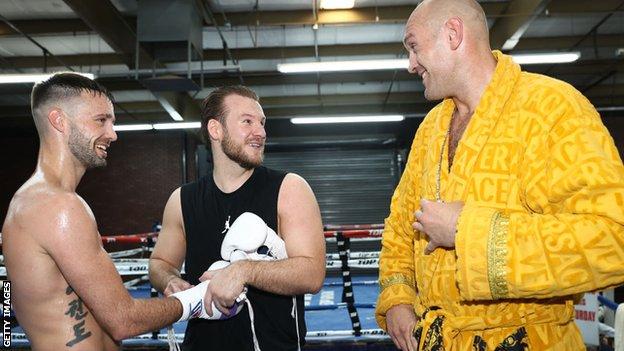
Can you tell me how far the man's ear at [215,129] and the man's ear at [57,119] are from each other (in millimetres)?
582

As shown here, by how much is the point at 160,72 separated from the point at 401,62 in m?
3.74

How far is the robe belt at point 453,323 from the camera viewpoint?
1.45m

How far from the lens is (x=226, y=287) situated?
1.78 meters

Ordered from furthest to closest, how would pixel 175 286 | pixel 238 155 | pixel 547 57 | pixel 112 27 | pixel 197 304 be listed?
pixel 112 27
pixel 547 57
pixel 238 155
pixel 175 286
pixel 197 304

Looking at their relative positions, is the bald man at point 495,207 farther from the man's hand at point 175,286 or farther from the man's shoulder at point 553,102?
the man's hand at point 175,286

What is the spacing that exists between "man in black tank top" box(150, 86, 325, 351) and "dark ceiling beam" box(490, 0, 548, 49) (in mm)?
6547

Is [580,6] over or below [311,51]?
below

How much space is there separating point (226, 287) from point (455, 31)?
1.10 m

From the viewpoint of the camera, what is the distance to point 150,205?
14219 mm

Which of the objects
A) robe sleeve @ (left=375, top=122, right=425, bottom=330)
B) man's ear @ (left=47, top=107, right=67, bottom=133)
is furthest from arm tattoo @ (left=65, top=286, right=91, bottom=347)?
robe sleeve @ (left=375, top=122, right=425, bottom=330)

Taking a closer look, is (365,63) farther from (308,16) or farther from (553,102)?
(553,102)

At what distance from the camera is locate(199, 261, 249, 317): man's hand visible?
1.77m

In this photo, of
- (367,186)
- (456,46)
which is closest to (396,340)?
(456,46)

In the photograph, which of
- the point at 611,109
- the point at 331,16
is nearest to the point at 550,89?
the point at 331,16
